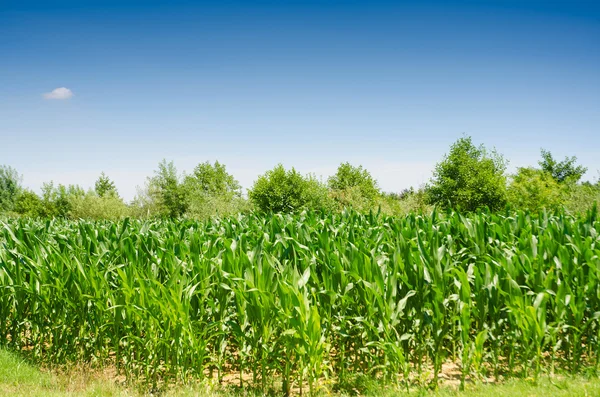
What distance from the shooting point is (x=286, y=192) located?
37.8 m

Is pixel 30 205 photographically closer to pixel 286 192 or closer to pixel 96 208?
pixel 96 208

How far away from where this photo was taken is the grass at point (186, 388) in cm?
417

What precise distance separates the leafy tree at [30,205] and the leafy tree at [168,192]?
1656 cm

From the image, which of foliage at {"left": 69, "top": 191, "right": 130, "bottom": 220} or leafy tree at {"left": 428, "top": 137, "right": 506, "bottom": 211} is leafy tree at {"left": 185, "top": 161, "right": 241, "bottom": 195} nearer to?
foliage at {"left": 69, "top": 191, "right": 130, "bottom": 220}

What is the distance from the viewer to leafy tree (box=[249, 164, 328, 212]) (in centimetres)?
→ 3759

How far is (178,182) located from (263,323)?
55637mm

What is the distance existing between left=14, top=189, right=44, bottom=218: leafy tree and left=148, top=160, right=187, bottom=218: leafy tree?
652 inches

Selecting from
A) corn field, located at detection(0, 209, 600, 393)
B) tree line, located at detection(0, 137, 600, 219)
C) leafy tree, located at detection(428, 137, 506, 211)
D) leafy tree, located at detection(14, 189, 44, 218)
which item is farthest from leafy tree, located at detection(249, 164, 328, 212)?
leafy tree, located at detection(14, 189, 44, 218)

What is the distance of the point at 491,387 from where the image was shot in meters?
4.34

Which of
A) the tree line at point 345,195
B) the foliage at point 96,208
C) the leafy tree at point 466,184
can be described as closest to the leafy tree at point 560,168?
the tree line at point 345,195

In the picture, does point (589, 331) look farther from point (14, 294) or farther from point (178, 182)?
point (178, 182)

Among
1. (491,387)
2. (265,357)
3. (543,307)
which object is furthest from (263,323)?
(543,307)

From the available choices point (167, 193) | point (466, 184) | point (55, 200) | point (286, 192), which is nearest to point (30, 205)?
point (55, 200)

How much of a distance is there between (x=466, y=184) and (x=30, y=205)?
207 ft
